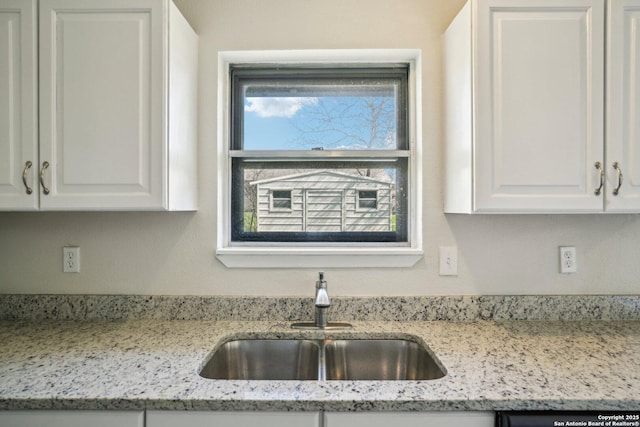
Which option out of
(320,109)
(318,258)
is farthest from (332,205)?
(320,109)

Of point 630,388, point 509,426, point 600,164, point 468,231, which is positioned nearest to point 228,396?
point 509,426

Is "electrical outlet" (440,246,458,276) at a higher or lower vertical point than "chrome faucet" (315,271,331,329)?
higher

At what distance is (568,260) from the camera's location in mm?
1744

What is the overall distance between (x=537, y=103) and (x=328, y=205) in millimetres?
937

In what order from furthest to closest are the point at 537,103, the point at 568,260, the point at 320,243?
the point at 320,243 → the point at 568,260 → the point at 537,103

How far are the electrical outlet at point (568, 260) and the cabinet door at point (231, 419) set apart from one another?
1.29 meters

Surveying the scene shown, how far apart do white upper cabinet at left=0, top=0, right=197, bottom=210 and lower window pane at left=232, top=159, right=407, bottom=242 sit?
1.71ft

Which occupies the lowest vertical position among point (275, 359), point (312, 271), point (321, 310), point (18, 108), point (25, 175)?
point (275, 359)

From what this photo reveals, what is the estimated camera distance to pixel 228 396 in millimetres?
1061

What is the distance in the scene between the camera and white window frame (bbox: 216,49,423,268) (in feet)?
5.74

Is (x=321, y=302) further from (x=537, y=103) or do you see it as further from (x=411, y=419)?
(x=537, y=103)

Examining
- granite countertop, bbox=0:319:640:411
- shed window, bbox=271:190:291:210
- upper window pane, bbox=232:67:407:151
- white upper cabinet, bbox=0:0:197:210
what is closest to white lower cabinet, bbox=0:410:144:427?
granite countertop, bbox=0:319:640:411

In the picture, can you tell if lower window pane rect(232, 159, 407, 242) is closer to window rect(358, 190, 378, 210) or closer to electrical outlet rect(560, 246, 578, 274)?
window rect(358, 190, 378, 210)

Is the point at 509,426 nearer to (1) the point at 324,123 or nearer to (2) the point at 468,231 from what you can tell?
(2) the point at 468,231
